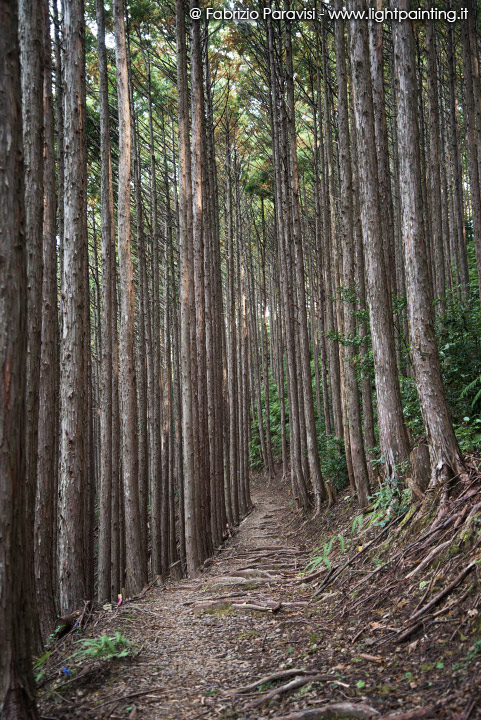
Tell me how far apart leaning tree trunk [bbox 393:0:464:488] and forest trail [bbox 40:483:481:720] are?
1009 millimetres

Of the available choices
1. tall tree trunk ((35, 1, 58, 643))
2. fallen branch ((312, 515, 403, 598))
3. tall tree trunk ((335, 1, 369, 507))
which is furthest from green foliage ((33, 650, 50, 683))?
tall tree trunk ((335, 1, 369, 507))

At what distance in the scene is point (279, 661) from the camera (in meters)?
3.85

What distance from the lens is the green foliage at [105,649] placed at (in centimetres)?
400

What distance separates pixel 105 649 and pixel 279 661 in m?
1.39

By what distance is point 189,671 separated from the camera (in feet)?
12.9

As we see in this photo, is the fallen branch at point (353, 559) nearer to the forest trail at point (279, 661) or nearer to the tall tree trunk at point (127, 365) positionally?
the forest trail at point (279, 661)

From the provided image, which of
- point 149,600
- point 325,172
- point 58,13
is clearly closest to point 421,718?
point 149,600

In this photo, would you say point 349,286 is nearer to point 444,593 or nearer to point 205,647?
point 444,593

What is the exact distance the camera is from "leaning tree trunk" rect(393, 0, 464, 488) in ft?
16.3

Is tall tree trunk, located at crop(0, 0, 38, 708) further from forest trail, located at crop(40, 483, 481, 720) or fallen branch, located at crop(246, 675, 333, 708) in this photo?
fallen branch, located at crop(246, 675, 333, 708)

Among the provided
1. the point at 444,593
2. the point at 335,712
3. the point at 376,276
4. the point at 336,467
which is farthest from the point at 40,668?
the point at 336,467

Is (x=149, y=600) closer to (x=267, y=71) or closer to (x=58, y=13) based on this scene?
(x=58, y=13)

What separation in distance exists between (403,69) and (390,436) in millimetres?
4141

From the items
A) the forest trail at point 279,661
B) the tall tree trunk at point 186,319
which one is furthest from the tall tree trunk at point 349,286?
the tall tree trunk at point 186,319
